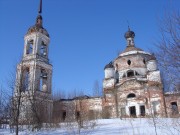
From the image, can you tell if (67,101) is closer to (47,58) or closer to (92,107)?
(92,107)

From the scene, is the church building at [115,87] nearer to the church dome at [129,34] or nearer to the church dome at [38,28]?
the church dome at [38,28]

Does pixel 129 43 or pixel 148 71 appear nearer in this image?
pixel 148 71

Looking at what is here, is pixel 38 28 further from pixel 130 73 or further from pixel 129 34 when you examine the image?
pixel 129 34

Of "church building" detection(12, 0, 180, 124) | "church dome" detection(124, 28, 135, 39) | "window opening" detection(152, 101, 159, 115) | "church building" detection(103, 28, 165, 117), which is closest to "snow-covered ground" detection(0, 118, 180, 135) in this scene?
"church building" detection(12, 0, 180, 124)

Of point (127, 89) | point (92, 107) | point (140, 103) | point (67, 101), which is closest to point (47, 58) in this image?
point (67, 101)

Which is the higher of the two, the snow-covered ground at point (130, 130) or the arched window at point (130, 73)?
the arched window at point (130, 73)

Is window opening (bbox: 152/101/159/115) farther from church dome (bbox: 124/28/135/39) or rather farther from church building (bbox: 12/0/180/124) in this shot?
church dome (bbox: 124/28/135/39)

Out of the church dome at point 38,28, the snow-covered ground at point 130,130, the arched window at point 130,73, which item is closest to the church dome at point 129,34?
the arched window at point 130,73

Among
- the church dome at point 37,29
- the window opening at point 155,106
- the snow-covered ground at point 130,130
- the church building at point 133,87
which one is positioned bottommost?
the snow-covered ground at point 130,130

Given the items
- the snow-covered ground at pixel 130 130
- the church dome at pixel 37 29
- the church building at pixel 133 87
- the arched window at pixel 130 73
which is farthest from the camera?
the arched window at pixel 130 73

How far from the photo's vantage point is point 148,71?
25.8 m

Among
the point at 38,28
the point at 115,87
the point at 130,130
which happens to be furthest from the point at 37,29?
the point at 130,130

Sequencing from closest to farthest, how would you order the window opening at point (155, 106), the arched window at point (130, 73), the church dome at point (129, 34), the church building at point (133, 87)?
1. the window opening at point (155, 106)
2. the church building at point (133, 87)
3. the arched window at point (130, 73)
4. the church dome at point (129, 34)

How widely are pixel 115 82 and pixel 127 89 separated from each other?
2.19 m
